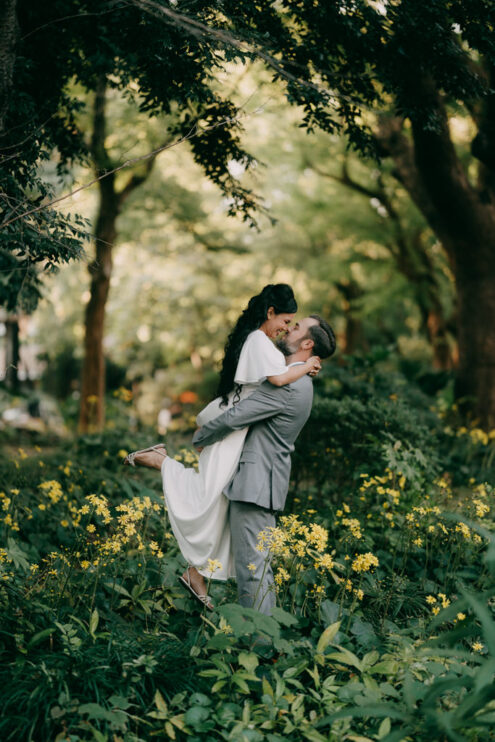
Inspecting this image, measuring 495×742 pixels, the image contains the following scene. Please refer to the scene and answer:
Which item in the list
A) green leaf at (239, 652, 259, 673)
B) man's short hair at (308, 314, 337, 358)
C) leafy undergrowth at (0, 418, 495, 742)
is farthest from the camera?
man's short hair at (308, 314, 337, 358)

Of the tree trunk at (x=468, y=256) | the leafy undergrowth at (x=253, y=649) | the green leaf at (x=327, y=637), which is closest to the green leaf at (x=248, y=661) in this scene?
the leafy undergrowth at (x=253, y=649)

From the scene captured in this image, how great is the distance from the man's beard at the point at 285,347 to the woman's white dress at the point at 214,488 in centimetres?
31

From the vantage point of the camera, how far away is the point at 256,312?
3.76 m

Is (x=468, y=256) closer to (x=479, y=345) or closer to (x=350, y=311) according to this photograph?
(x=479, y=345)

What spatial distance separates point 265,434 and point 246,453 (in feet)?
0.53

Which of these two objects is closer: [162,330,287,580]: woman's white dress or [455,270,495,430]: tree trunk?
[162,330,287,580]: woman's white dress

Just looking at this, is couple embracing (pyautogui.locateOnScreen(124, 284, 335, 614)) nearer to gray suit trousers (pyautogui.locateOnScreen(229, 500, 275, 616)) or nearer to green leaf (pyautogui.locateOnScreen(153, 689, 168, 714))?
gray suit trousers (pyautogui.locateOnScreen(229, 500, 275, 616))

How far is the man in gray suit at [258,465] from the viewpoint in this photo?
11.3ft

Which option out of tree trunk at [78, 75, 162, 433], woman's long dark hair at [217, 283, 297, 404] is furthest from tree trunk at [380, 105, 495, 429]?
woman's long dark hair at [217, 283, 297, 404]

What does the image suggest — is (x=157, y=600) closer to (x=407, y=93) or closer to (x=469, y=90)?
(x=407, y=93)

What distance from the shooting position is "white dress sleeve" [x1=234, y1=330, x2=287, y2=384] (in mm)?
3527

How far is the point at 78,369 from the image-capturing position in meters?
20.7

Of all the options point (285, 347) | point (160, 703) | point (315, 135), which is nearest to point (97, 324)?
point (315, 135)

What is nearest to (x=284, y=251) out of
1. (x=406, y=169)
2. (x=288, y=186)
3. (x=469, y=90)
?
(x=288, y=186)
